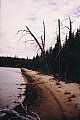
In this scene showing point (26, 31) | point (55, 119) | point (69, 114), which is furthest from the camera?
point (26, 31)

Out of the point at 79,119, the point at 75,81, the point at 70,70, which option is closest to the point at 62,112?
the point at 79,119

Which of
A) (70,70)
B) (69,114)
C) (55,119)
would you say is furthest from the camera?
(70,70)

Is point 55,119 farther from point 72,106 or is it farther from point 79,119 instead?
point 72,106

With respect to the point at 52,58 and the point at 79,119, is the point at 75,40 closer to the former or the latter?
the point at 52,58

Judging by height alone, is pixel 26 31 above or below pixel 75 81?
above

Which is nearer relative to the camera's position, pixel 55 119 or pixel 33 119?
pixel 33 119

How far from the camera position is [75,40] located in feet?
99.3

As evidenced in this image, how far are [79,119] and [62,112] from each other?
1501 mm

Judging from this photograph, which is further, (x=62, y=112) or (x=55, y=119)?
(x=62, y=112)

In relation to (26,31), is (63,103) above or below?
below

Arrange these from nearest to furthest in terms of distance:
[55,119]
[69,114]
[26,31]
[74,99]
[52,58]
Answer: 1. [55,119]
2. [69,114]
3. [26,31]
4. [74,99]
5. [52,58]

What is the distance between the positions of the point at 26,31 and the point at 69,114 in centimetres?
508

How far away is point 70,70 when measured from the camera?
30.9m

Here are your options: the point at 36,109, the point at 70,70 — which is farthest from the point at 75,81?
the point at 36,109
